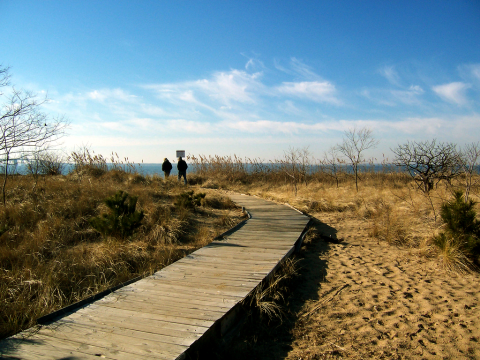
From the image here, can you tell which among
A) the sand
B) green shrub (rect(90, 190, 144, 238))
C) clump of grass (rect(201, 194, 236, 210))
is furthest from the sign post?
the sand

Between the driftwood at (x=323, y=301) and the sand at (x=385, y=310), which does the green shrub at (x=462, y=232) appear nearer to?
the sand at (x=385, y=310)

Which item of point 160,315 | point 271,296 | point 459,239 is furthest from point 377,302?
point 160,315

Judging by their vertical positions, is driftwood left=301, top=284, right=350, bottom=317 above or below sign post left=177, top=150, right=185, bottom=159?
below

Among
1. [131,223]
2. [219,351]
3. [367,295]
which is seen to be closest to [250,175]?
[131,223]

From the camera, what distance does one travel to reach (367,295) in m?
4.43

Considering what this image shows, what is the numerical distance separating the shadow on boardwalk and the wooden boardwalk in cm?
21

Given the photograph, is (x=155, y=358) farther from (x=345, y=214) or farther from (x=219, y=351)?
(x=345, y=214)

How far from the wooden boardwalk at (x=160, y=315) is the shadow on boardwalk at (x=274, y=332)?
21 centimetres

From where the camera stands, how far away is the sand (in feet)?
10.5

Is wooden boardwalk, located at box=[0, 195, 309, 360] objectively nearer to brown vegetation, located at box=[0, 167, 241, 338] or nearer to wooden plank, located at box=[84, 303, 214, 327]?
wooden plank, located at box=[84, 303, 214, 327]

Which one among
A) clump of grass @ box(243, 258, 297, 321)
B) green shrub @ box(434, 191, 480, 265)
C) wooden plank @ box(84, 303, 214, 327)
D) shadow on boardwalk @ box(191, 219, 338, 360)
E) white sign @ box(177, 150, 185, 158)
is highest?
white sign @ box(177, 150, 185, 158)

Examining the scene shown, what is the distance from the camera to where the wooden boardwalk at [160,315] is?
263 cm

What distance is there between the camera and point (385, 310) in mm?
3992

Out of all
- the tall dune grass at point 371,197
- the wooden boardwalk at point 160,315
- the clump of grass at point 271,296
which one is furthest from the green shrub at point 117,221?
the tall dune grass at point 371,197
